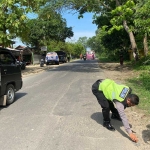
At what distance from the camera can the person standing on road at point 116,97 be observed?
5027 millimetres

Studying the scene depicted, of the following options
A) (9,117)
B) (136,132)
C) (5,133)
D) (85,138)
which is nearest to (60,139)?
(85,138)

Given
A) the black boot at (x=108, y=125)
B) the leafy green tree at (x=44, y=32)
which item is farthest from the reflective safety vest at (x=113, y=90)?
the leafy green tree at (x=44, y=32)

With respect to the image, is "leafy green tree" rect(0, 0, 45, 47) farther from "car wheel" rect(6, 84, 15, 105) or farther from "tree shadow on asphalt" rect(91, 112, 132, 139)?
"tree shadow on asphalt" rect(91, 112, 132, 139)

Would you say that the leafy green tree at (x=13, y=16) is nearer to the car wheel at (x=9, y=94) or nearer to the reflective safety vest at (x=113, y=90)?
the car wheel at (x=9, y=94)

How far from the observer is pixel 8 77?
839cm

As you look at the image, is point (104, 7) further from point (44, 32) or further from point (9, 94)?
point (44, 32)

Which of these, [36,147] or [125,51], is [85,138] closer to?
[36,147]

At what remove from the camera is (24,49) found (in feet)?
137

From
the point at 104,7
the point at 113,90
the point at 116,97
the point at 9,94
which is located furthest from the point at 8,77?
the point at 104,7

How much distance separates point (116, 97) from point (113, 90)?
0.22 meters

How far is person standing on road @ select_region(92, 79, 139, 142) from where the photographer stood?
503cm

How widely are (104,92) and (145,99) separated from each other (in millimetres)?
3660

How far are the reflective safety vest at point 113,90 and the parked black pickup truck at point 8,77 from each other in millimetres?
3581

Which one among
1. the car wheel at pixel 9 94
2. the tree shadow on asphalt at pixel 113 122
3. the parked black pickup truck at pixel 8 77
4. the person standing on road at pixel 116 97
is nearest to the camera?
the person standing on road at pixel 116 97
